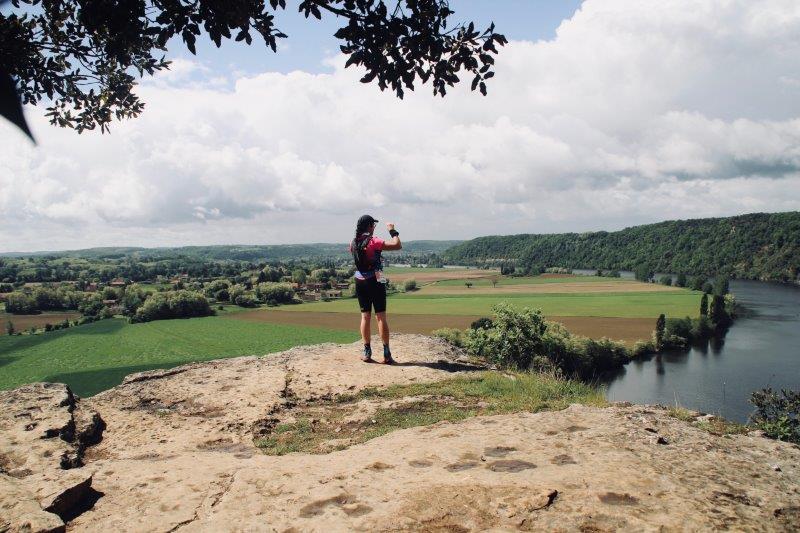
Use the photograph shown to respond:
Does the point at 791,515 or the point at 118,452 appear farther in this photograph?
the point at 118,452

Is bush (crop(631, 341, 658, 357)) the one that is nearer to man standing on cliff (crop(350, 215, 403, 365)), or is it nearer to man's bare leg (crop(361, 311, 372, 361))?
man's bare leg (crop(361, 311, 372, 361))

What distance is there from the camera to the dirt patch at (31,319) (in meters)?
60.3

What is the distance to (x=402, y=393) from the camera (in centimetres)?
697

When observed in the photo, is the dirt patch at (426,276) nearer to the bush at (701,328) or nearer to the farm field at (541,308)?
the farm field at (541,308)

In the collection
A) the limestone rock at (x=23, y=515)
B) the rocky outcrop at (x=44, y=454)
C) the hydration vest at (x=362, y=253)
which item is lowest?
the rocky outcrop at (x=44, y=454)

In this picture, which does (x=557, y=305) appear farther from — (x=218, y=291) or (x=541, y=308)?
(x=218, y=291)

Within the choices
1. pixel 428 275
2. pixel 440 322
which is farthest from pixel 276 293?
pixel 428 275

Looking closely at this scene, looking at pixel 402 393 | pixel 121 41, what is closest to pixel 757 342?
pixel 402 393

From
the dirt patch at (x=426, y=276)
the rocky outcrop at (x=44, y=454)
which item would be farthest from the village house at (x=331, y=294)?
the rocky outcrop at (x=44, y=454)

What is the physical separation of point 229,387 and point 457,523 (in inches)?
214

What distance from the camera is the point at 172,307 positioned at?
67312mm

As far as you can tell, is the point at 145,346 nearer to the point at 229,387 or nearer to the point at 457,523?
the point at 229,387

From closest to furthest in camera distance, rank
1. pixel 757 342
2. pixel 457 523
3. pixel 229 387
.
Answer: pixel 457 523 < pixel 229 387 < pixel 757 342

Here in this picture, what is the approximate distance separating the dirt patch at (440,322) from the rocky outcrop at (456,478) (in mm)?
40610
